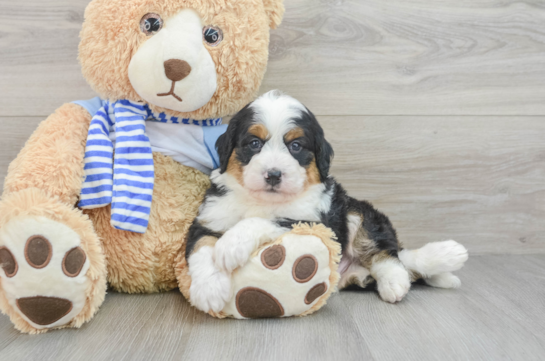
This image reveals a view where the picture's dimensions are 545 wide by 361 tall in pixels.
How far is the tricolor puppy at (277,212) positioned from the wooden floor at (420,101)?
5.3 inches

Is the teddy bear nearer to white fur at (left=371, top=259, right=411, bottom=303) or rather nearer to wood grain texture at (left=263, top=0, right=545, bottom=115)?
white fur at (left=371, top=259, right=411, bottom=303)

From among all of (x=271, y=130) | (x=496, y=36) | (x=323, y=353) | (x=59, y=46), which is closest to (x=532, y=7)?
(x=496, y=36)

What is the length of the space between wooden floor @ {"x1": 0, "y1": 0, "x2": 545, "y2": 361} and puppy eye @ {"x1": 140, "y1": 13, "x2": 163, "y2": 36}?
2.37 feet

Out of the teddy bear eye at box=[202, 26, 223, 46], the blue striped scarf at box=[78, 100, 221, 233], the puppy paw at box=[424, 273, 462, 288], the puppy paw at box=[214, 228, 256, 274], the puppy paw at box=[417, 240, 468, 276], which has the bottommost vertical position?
A: the puppy paw at box=[424, 273, 462, 288]

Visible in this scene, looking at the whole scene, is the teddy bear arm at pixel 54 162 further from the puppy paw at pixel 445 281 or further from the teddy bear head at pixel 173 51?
the puppy paw at pixel 445 281

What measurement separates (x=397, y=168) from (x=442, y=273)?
26.2 inches

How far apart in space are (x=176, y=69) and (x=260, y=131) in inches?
14.7

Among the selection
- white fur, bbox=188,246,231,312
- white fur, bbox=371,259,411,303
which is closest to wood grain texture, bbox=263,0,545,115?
white fur, bbox=371,259,411,303

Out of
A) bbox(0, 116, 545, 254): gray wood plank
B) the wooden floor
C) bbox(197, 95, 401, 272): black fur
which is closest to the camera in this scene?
bbox(197, 95, 401, 272): black fur

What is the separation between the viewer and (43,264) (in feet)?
4.33

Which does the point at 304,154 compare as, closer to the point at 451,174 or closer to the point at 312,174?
the point at 312,174

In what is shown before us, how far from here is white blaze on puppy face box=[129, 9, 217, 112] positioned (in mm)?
1562

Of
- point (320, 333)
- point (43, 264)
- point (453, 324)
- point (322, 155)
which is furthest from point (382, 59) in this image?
point (43, 264)

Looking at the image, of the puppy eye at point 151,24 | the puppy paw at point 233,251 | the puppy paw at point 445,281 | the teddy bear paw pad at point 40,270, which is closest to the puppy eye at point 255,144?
the puppy paw at point 233,251
